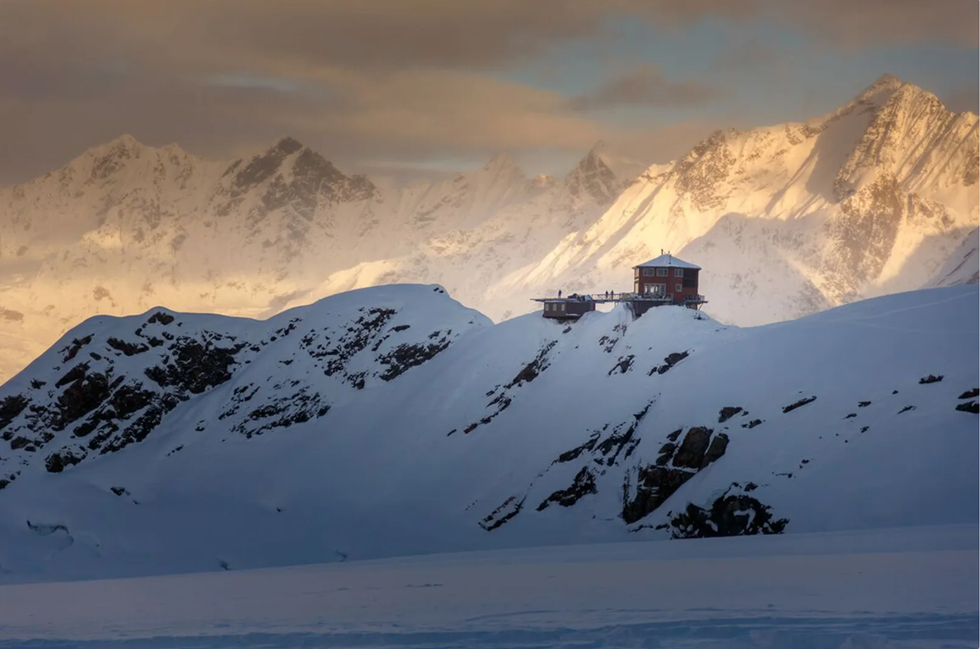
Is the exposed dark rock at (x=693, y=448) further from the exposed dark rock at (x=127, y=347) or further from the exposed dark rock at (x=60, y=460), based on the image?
the exposed dark rock at (x=127, y=347)

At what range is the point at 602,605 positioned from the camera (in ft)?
188

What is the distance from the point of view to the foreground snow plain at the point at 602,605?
161 feet

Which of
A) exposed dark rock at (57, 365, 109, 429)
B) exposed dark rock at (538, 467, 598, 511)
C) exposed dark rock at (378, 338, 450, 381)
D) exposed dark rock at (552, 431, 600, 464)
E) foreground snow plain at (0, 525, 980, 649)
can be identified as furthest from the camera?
exposed dark rock at (57, 365, 109, 429)

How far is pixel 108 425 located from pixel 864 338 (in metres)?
100

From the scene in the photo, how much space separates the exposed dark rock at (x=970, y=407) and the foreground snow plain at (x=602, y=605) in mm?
18710

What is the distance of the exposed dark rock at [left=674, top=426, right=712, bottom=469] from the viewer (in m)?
111

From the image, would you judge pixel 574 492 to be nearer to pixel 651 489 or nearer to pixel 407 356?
pixel 651 489

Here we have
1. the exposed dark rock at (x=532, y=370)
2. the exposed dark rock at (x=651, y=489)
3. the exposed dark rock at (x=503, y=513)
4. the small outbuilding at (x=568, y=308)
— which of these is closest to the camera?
the exposed dark rock at (x=651, y=489)

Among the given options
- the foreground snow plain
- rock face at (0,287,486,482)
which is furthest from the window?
the foreground snow plain

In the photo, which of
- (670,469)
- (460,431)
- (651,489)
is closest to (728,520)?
(670,469)

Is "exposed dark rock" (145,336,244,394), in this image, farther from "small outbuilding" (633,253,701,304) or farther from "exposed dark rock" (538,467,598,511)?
"exposed dark rock" (538,467,598,511)

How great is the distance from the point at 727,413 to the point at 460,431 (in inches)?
1540

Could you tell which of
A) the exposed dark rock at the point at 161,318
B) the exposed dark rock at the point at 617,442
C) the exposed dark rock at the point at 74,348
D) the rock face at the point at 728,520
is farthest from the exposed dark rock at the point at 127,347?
the rock face at the point at 728,520

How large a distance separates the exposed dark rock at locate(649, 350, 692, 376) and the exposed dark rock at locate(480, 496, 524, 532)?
58.3 ft
